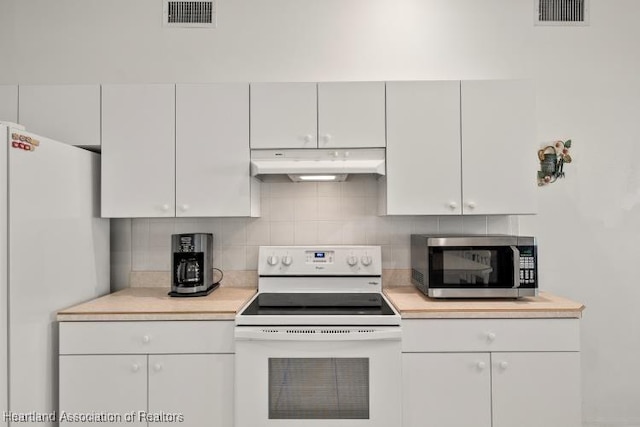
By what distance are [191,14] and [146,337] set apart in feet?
6.68

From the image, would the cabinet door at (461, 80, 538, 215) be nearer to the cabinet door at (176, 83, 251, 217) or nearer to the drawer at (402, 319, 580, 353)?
the drawer at (402, 319, 580, 353)

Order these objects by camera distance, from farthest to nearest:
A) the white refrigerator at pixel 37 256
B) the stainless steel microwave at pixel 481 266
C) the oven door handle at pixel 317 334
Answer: the stainless steel microwave at pixel 481 266, the oven door handle at pixel 317 334, the white refrigerator at pixel 37 256

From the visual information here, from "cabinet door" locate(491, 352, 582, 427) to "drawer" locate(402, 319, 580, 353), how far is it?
0.05 m

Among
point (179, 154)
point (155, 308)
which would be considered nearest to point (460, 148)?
point (179, 154)

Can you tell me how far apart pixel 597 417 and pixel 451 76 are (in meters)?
2.36

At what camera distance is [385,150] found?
2178mm

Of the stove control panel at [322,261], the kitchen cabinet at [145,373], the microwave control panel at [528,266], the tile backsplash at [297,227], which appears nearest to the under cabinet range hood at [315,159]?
the tile backsplash at [297,227]

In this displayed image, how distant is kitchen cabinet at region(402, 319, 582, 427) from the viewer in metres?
1.84

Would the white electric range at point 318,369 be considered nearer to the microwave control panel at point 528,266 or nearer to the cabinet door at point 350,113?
the microwave control panel at point 528,266

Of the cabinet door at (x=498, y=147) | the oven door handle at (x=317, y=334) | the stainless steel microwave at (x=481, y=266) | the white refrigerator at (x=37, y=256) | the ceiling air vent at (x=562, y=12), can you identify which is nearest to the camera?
the white refrigerator at (x=37, y=256)

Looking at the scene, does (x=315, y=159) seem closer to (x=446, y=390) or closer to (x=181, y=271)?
(x=181, y=271)

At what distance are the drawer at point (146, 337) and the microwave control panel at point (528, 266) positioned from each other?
5.02ft

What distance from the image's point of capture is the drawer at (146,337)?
186cm

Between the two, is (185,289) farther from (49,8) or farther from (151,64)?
(49,8)
